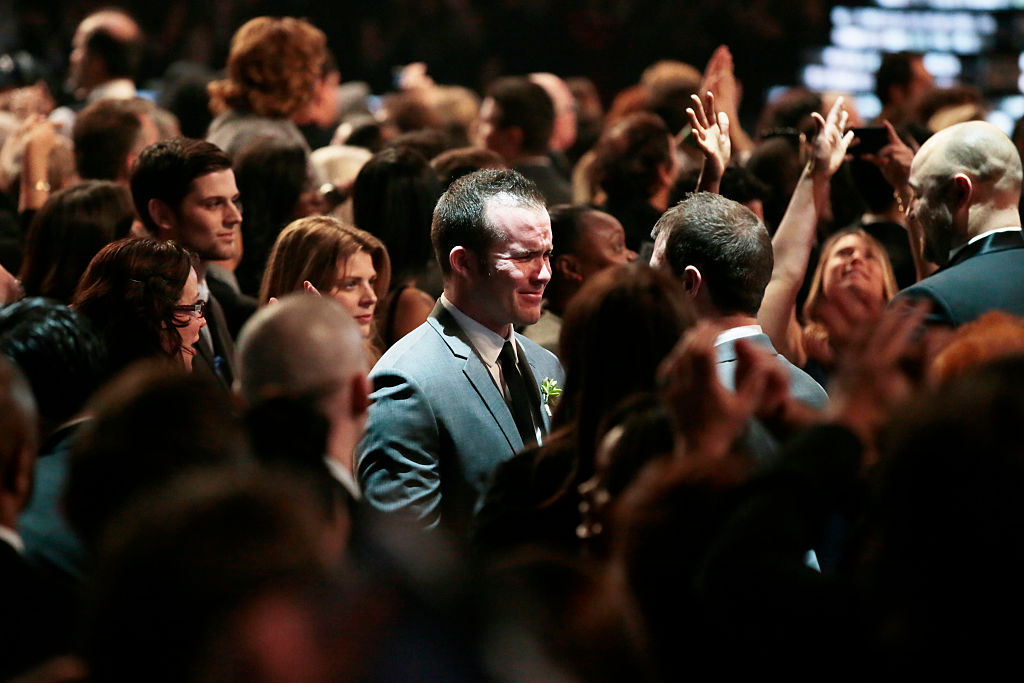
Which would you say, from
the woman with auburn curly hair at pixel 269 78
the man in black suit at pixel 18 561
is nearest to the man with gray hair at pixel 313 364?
the man in black suit at pixel 18 561

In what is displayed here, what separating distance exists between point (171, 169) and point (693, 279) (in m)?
2.03

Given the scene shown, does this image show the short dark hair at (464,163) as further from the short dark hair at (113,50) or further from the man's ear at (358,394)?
the short dark hair at (113,50)

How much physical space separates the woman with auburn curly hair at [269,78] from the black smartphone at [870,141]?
101 inches

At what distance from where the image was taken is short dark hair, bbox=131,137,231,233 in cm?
465

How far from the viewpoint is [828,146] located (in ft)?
14.5

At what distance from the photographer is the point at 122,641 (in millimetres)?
1661

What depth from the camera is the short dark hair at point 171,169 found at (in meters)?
4.65

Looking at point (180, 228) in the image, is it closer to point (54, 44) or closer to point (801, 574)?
point (801, 574)

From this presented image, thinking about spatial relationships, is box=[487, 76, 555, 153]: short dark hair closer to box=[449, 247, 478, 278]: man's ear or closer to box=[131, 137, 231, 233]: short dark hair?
box=[131, 137, 231, 233]: short dark hair

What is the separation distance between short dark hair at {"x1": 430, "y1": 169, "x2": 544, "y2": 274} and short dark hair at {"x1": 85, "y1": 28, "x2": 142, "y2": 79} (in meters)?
4.44

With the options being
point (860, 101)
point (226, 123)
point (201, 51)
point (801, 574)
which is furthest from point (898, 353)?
point (201, 51)

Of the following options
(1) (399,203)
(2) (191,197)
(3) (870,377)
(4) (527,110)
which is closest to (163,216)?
(2) (191,197)

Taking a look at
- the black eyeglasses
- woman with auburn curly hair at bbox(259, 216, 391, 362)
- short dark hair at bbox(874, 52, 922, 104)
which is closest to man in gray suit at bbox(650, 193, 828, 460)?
woman with auburn curly hair at bbox(259, 216, 391, 362)

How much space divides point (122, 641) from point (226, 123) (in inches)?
197
